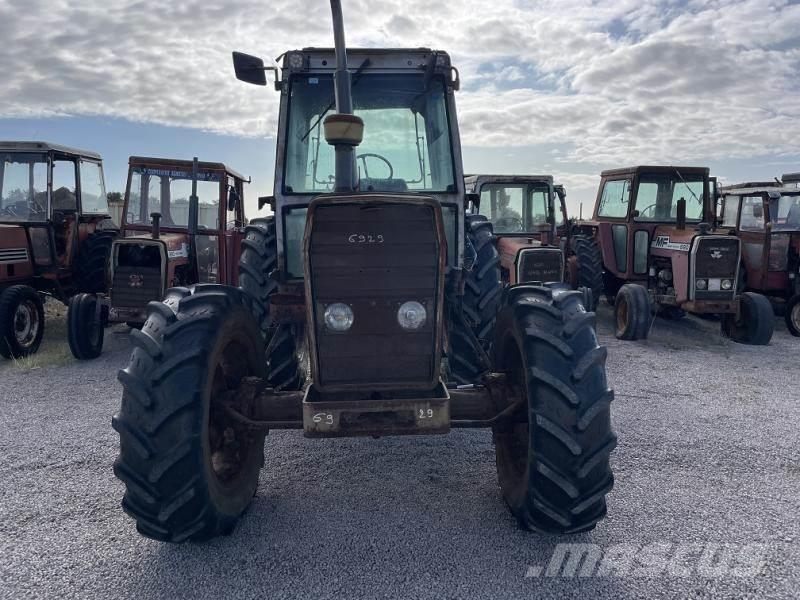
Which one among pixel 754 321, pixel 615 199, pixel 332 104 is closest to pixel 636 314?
pixel 754 321

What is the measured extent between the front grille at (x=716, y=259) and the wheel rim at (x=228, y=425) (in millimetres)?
7350

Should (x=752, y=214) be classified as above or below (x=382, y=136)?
below

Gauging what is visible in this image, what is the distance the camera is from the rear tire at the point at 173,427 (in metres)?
2.71

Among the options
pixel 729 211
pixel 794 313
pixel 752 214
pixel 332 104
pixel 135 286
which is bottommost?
pixel 794 313

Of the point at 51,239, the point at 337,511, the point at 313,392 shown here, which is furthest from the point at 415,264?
the point at 51,239

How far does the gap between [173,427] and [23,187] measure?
7.84 meters

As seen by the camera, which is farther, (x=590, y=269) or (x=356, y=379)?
(x=590, y=269)

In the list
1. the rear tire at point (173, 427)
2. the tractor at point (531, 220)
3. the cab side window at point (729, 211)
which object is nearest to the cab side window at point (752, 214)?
the cab side window at point (729, 211)

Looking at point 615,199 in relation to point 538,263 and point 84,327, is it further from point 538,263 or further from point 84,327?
point 84,327

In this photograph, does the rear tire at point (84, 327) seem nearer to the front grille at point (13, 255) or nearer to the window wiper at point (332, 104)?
the front grille at point (13, 255)

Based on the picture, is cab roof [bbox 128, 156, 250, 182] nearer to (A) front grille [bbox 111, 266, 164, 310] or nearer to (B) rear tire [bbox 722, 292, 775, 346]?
(A) front grille [bbox 111, 266, 164, 310]

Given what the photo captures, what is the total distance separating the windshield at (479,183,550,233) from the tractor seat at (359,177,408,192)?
18.7 ft

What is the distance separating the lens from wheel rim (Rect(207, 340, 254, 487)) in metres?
3.17

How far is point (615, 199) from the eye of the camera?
10766 mm
